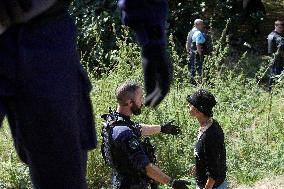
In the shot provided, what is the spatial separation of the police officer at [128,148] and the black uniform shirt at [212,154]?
0.29m

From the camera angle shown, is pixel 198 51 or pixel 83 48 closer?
pixel 198 51

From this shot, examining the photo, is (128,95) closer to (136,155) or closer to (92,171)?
(136,155)

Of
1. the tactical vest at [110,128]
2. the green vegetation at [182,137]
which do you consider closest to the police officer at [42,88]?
the tactical vest at [110,128]

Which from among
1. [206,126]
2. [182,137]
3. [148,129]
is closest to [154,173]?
[206,126]

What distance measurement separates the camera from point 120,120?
15.4ft

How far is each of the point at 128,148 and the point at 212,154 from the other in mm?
715

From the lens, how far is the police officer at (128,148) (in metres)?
4.58

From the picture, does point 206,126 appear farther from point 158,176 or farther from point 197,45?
point 197,45

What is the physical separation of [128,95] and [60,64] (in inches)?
134

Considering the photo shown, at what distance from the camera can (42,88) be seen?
1.28 metres

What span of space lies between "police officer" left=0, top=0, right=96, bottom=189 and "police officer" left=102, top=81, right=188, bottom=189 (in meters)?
3.19

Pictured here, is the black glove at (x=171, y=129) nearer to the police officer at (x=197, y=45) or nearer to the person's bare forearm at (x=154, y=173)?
the person's bare forearm at (x=154, y=173)

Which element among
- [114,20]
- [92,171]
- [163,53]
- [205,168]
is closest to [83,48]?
[114,20]

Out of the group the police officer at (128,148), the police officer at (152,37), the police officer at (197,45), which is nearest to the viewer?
the police officer at (152,37)
